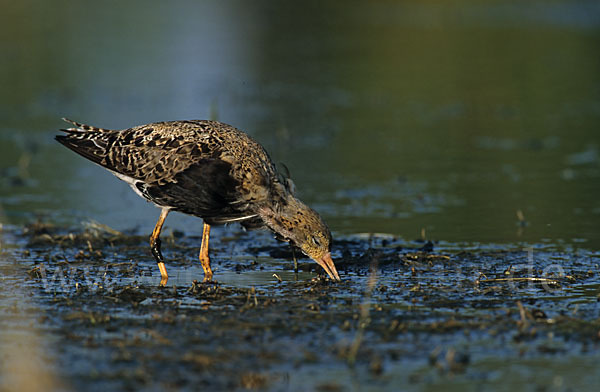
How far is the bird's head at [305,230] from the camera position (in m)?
8.41

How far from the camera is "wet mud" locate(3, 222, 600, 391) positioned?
19.2 feet

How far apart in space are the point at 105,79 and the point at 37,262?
49.4ft

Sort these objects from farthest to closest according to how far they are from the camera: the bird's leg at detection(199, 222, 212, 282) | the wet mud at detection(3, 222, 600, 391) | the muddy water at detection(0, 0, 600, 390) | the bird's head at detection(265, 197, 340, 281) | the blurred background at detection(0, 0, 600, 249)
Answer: the blurred background at detection(0, 0, 600, 249)
the bird's leg at detection(199, 222, 212, 282)
the bird's head at detection(265, 197, 340, 281)
the muddy water at detection(0, 0, 600, 390)
the wet mud at detection(3, 222, 600, 391)

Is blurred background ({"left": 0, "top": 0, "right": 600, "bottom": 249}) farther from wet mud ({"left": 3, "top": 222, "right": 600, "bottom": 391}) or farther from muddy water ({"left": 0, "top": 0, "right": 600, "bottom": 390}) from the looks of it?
wet mud ({"left": 3, "top": 222, "right": 600, "bottom": 391})

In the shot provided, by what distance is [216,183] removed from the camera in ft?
27.5

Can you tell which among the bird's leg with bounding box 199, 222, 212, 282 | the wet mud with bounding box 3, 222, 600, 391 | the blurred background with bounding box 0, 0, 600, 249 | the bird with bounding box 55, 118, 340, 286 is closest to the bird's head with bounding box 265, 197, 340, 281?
the bird with bounding box 55, 118, 340, 286

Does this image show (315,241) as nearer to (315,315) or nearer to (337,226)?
(315,315)

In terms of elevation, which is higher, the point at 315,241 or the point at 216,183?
the point at 216,183

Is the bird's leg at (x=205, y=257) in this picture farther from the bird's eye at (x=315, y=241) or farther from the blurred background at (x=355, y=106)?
the blurred background at (x=355, y=106)

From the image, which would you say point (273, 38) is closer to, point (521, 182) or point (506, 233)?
point (521, 182)

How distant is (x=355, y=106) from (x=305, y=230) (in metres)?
12.2

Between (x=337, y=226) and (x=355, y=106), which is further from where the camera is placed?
(x=355, y=106)

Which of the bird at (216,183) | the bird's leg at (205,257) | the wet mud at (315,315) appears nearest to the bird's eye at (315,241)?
the bird at (216,183)

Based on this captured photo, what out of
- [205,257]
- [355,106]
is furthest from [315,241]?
[355,106]
